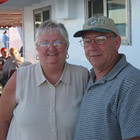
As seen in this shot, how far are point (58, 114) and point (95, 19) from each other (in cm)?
74

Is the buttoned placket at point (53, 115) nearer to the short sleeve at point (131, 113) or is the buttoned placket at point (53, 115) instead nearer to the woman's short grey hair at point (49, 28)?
the woman's short grey hair at point (49, 28)

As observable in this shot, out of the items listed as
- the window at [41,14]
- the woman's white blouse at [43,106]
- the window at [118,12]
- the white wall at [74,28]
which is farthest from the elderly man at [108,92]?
the window at [41,14]

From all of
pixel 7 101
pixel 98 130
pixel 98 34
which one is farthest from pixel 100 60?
pixel 7 101

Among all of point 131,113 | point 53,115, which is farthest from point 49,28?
point 131,113

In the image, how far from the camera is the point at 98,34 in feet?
6.01

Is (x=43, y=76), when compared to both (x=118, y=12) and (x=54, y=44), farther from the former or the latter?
(x=118, y=12)

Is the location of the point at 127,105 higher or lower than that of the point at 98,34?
lower

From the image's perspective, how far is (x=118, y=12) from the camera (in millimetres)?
5078

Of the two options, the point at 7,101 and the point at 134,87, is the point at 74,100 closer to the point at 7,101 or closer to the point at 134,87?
the point at 7,101

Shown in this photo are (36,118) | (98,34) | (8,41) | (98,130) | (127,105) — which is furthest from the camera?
(8,41)

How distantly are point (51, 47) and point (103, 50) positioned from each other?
42 cm

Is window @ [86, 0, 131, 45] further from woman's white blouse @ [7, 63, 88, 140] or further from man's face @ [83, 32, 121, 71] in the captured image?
man's face @ [83, 32, 121, 71]

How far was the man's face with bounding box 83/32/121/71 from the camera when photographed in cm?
183

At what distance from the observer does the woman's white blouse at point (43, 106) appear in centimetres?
204
